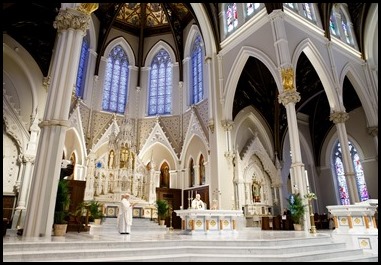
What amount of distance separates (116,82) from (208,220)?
15.1 meters

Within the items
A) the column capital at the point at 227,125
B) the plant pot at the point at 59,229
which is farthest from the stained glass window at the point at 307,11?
the plant pot at the point at 59,229

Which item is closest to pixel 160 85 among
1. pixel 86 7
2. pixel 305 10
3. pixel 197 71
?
pixel 197 71

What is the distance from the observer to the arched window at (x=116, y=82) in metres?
20.5

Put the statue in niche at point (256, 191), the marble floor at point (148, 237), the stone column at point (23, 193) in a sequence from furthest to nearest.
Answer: the statue in niche at point (256, 191), the stone column at point (23, 193), the marble floor at point (148, 237)

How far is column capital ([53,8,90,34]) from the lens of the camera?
29.5 ft

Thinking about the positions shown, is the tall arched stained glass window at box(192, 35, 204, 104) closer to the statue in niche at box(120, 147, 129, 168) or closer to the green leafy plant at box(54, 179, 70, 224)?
the statue in niche at box(120, 147, 129, 168)

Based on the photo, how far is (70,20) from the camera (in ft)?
29.5

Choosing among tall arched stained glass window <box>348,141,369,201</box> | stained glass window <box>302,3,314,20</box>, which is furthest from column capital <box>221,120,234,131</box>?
tall arched stained glass window <box>348,141,369,201</box>

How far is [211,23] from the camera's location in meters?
17.4

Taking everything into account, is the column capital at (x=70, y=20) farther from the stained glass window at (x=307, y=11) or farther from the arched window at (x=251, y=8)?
the stained glass window at (x=307, y=11)

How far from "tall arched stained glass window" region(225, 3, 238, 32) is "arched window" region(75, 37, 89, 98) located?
32.6 feet

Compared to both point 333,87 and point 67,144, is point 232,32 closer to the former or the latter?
point 333,87

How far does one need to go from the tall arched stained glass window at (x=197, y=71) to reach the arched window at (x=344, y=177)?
10441 millimetres

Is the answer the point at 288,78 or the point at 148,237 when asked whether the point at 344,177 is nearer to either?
the point at 288,78
